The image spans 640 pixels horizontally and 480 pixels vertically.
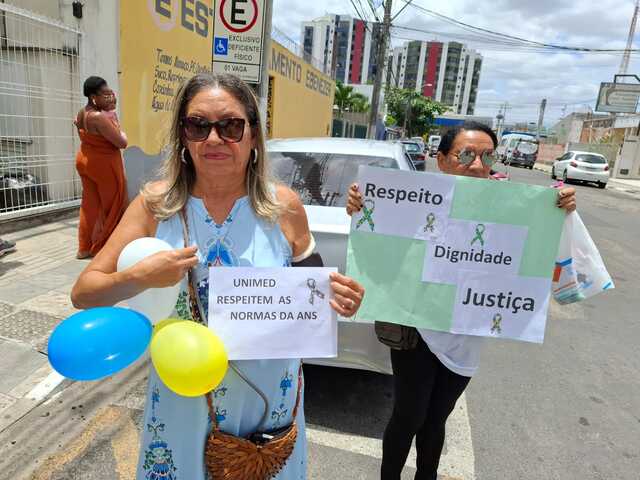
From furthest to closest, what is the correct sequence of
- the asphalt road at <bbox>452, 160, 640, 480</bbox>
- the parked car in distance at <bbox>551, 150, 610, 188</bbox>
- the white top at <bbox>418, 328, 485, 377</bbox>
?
1. the parked car in distance at <bbox>551, 150, 610, 188</bbox>
2. the asphalt road at <bbox>452, 160, 640, 480</bbox>
3. the white top at <bbox>418, 328, 485, 377</bbox>

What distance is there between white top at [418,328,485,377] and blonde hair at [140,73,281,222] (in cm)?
87

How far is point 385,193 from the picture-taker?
1.81m

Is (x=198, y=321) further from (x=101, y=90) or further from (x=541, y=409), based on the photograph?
(x=101, y=90)

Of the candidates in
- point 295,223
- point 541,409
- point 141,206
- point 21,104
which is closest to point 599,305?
point 541,409

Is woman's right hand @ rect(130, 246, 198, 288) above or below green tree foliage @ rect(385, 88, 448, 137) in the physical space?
below

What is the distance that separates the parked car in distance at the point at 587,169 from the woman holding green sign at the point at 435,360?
851 inches

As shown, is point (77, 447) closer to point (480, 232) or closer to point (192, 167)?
point (192, 167)

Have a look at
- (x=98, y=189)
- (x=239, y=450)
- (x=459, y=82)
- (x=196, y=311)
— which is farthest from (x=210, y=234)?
(x=459, y=82)

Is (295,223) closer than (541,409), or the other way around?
(295,223)

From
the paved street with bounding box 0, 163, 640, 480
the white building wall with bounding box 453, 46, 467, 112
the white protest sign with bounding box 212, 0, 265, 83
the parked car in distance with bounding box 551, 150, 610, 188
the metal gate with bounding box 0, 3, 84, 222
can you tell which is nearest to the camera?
the paved street with bounding box 0, 163, 640, 480

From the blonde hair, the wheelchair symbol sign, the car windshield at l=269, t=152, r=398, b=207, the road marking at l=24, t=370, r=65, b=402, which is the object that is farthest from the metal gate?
the blonde hair

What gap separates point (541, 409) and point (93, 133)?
15.6ft

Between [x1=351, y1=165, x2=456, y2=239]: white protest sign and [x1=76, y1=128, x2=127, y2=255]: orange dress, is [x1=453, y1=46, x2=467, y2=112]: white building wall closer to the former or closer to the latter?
[x1=76, y1=128, x2=127, y2=255]: orange dress

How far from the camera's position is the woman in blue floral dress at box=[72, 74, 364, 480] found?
4.47 ft
